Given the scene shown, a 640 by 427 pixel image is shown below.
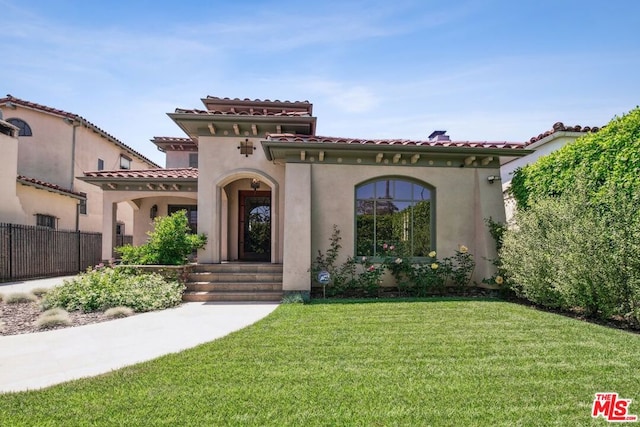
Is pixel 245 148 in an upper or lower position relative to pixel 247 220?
upper

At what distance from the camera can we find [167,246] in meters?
10.2

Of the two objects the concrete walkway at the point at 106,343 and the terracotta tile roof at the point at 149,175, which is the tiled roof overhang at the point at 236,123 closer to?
the terracotta tile roof at the point at 149,175

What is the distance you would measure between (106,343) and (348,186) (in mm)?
6735

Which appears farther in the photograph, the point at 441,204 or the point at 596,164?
the point at 441,204

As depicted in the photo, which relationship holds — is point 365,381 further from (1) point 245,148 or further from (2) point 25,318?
(1) point 245,148

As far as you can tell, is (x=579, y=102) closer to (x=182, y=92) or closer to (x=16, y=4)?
(x=182, y=92)

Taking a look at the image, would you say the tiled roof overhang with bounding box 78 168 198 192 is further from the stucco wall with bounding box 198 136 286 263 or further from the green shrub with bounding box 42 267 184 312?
the green shrub with bounding box 42 267 184 312

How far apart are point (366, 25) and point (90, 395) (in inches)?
349

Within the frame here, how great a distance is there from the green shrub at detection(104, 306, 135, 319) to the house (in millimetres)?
3640

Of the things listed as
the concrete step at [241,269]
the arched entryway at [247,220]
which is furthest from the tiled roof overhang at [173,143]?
the concrete step at [241,269]

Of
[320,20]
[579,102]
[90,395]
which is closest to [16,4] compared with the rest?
[320,20]

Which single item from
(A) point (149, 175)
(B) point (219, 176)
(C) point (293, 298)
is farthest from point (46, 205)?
(C) point (293, 298)

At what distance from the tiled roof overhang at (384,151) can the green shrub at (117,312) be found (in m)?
5.02

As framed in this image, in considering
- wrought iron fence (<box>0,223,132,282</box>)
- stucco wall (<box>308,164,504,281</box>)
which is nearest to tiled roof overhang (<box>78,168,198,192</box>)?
wrought iron fence (<box>0,223,132,282</box>)
